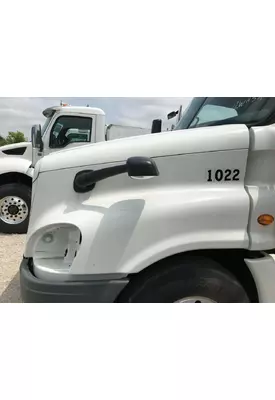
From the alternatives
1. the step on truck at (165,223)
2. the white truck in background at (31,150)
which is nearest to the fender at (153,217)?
the step on truck at (165,223)

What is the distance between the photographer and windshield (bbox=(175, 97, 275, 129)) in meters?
1.82

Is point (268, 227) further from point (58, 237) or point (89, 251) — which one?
point (58, 237)

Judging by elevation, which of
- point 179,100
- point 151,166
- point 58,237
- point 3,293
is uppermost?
point 179,100

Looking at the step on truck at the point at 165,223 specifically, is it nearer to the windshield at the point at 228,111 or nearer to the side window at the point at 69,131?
the windshield at the point at 228,111

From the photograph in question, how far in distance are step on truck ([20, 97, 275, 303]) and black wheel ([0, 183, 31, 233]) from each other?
319cm

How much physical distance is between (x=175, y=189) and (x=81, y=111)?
3.60m

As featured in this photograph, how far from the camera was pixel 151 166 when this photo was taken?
1.57 metres

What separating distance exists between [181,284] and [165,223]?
38 cm

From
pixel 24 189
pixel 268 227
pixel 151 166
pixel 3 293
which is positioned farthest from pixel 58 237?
pixel 24 189

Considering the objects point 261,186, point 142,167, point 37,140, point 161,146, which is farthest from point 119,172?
point 37,140

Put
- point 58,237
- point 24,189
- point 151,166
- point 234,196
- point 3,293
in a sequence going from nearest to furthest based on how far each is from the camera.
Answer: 1. point 151,166
2. point 234,196
3. point 58,237
4. point 3,293
5. point 24,189

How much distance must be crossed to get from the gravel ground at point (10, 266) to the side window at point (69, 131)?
5.66 feet

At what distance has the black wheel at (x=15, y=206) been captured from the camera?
4.79 m

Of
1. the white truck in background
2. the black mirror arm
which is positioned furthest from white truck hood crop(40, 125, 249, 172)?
the white truck in background
